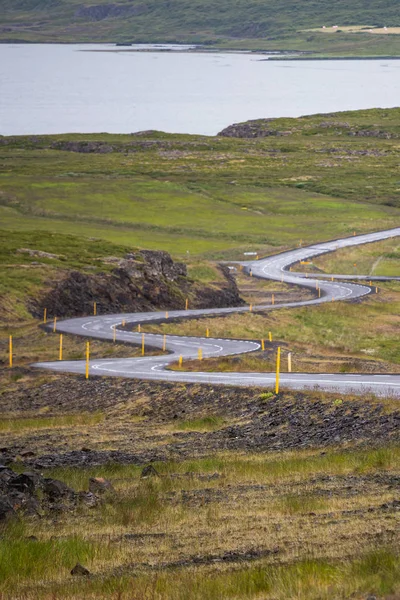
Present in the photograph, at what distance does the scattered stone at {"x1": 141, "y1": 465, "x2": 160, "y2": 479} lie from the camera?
18.3 metres

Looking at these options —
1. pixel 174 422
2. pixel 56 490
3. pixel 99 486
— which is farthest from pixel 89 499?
pixel 174 422

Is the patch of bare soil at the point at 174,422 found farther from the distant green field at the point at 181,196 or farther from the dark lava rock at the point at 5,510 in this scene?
the distant green field at the point at 181,196

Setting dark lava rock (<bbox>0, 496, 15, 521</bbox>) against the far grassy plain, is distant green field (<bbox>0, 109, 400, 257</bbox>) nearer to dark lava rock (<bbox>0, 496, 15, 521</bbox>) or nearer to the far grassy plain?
the far grassy plain

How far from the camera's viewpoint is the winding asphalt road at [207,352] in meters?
30.2

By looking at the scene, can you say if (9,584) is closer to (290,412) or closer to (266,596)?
(266,596)

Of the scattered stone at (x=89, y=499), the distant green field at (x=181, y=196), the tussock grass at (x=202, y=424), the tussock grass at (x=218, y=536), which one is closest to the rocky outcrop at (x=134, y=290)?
the distant green field at (x=181, y=196)

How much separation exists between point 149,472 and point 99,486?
1.74 m

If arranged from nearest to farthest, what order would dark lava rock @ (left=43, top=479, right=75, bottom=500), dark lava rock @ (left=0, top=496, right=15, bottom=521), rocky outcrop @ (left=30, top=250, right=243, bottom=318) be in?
dark lava rock @ (left=0, top=496, right=15, bottom=521)
dark lava rock @ (left=43, top=479, right=75, bottom=500)
rocky outcrop @ (left=30, top=250, right=243, bottom=318)

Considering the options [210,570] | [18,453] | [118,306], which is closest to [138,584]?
[210,570]

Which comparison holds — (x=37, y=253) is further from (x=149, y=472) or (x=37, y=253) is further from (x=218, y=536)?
(x=218, y=536)

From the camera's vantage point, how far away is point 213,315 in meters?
58.1

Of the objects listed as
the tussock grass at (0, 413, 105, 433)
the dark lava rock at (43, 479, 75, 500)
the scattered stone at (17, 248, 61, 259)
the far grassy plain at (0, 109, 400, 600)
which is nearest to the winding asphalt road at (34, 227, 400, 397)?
the far grassy plain at (0, 109, 400, 600)

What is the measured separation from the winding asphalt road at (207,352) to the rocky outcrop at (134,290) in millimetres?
2951

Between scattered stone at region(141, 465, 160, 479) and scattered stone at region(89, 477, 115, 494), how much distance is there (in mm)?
1271
